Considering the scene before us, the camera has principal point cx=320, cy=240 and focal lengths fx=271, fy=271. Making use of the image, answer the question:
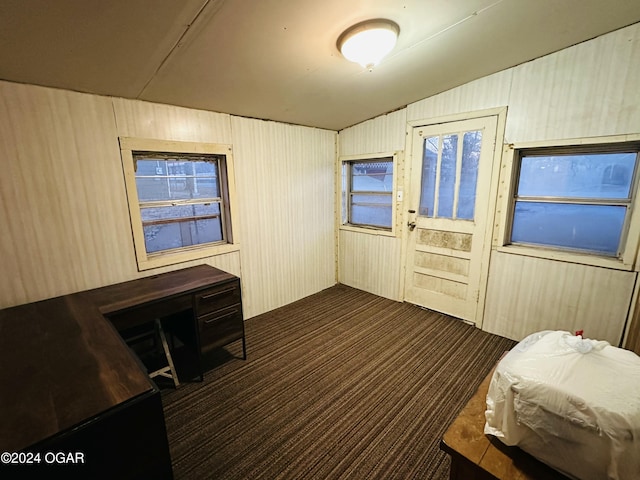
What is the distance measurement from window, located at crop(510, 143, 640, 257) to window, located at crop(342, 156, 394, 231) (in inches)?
54.3

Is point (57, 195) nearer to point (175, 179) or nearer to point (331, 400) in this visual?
point (175, 179)

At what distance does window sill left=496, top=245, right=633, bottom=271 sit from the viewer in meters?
2.09

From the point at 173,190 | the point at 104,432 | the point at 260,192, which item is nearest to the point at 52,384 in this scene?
the point at 104,432

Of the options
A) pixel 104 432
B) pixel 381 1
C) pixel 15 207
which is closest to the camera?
pixel 104 432

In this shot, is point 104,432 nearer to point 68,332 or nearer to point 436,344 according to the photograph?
point 68,332

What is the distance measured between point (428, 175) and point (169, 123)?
2.63 meters

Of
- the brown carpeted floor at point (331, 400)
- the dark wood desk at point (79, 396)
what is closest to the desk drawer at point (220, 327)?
the brown carpeted floor at point (331, 400)

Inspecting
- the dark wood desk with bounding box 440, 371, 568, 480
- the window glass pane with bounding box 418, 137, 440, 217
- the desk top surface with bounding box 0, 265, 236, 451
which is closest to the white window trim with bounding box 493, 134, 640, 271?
the window glass pane with bounding box 418, 137, 440, 217

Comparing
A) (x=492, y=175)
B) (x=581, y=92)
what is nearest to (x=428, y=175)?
(x=492, y=175)

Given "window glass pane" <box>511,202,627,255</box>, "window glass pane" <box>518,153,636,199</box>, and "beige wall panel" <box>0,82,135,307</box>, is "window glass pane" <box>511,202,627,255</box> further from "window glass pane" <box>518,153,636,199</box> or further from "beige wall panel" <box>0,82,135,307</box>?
"beige wall panel" <box>0,82,135,307</box>

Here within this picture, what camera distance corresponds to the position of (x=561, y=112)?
218 cm

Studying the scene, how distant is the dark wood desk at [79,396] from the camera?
90 centimetres

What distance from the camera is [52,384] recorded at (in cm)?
109

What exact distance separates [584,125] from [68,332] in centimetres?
374
